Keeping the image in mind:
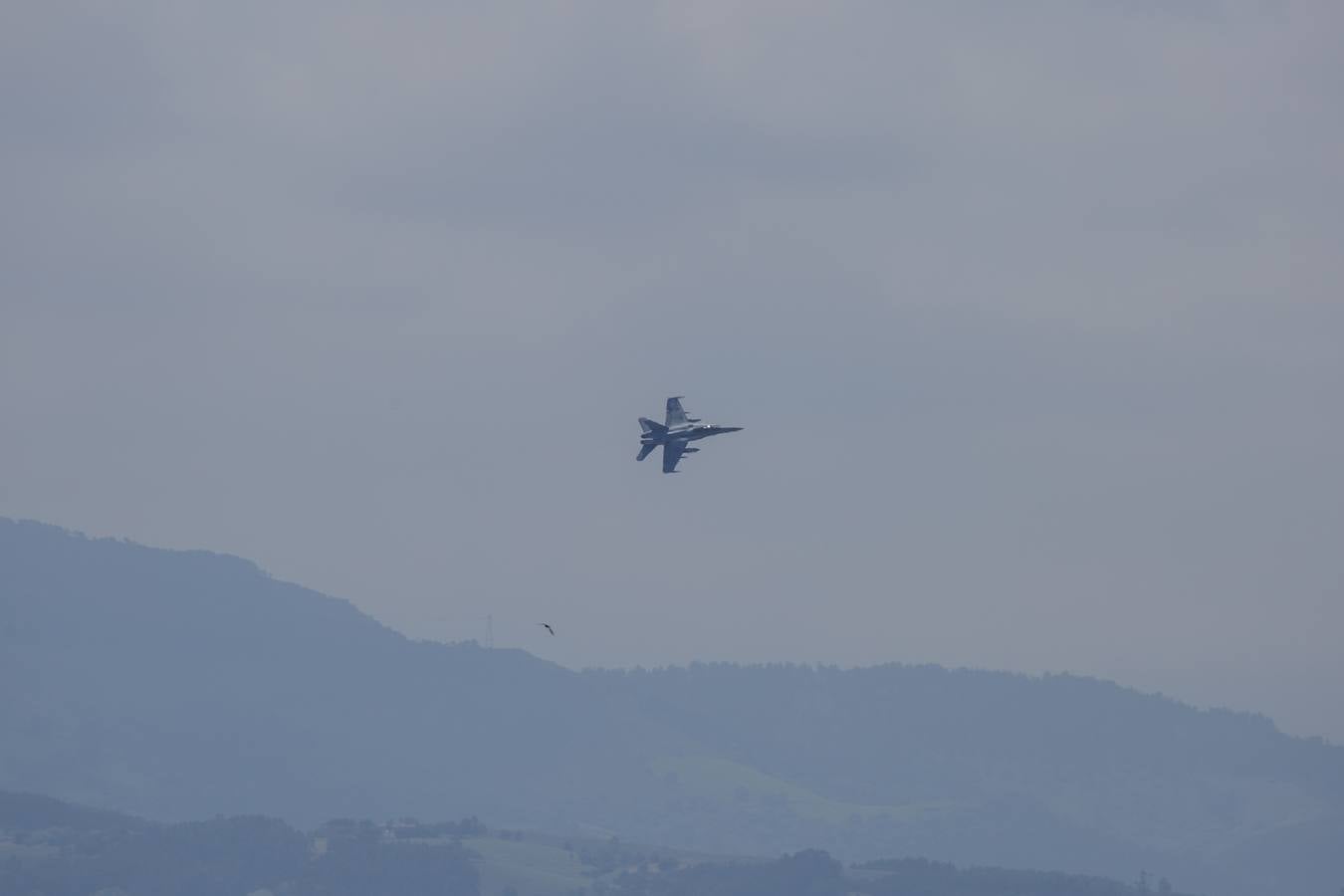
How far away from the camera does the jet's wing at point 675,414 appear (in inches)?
7421

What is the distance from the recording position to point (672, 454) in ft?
614

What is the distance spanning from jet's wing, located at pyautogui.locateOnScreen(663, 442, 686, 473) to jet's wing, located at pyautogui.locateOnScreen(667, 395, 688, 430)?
1888mm

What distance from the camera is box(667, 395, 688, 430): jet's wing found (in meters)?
188

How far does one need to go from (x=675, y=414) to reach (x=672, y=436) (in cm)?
282

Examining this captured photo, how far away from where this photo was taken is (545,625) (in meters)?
183

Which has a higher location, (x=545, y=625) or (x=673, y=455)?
(x=673, y=455)

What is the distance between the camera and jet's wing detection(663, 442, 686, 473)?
18662 centimetres

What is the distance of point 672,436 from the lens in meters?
187

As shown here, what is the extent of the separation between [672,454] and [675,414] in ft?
13.7

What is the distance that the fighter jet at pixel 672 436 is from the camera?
187000mm

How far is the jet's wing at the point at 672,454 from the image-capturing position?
612 ft

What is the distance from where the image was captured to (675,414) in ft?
621

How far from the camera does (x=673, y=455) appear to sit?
187 m

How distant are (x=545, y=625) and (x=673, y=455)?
61.9 feet
